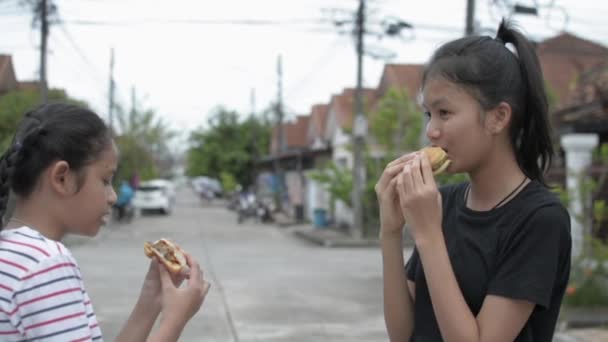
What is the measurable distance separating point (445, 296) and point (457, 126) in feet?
1.35

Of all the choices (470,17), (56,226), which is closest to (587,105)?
(470,17)

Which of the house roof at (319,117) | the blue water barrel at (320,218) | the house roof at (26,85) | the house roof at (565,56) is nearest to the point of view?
the house roof at (26,85)

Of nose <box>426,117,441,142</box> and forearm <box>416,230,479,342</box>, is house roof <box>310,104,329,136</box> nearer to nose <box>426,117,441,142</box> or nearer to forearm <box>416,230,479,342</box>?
nose <box>426,117,441,142</box>

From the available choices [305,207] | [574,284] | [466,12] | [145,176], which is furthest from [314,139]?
[574,284]

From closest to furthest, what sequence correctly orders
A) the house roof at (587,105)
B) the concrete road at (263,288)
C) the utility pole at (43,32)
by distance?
the concrete road at (263,288)
the house roof at (587,105)
the utility pole at (43,32)

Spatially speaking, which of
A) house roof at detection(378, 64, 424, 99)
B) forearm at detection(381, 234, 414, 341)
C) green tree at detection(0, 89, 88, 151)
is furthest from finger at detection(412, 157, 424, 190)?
house roof at detection(378, 64, 424, 99)

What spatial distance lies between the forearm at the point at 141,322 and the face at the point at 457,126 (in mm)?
872

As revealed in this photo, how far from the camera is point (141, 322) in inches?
73.5

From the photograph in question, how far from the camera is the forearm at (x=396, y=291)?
180 centimetres

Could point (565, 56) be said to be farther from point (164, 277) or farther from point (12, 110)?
point (164, 277)

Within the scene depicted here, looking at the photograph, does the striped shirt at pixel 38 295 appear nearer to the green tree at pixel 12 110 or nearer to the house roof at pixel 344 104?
the green tree at pixel 12 110

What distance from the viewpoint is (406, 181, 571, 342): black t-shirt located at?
157cm

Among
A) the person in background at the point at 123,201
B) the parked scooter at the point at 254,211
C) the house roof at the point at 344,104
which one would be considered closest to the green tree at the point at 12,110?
the person in background at the point at 123,201

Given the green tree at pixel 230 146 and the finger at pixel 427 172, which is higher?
the finger at pixel 427 172
